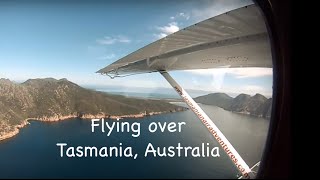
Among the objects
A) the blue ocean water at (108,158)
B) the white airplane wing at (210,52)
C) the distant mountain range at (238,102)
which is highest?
the white airplane wing at (210,52)

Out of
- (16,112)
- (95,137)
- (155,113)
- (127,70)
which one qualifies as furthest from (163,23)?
(16,112)

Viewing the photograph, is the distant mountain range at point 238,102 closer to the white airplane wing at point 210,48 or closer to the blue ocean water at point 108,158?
the blue ocean water at point 108,158

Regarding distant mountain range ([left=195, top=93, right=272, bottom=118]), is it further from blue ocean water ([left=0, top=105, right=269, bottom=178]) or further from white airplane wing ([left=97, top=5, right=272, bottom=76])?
white airplane wing ([left=97, top=5, right=272, bottom=76])

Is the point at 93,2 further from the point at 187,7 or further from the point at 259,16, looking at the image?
the point at 259,16

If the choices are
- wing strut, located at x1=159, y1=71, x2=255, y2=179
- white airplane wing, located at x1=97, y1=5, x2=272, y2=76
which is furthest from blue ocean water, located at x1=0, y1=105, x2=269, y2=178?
white airplane wing, located at x1=97, y1=5, x2=272, y2=76

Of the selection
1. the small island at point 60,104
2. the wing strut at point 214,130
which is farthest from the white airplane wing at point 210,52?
the small island at point 60,104

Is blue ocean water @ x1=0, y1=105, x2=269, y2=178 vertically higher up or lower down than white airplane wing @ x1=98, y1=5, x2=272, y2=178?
lower down
